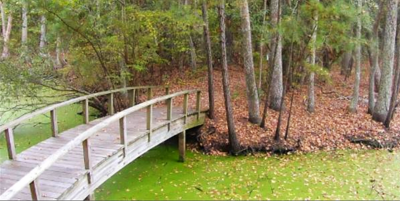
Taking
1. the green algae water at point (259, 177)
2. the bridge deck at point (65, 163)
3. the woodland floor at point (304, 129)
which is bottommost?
the green algae water at point (259, 177)

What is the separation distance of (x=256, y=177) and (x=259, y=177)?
0.20 feet

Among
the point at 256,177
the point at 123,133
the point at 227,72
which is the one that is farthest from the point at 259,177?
the point at 123,133

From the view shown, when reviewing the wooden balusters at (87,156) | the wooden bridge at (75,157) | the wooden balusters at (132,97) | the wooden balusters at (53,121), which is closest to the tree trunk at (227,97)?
the wooden bridge at (75,157)

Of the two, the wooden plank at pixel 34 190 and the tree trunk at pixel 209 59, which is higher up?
the tree trunk at pixel 209 59

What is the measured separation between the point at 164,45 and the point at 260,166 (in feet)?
21.0

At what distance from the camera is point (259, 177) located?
263 inches

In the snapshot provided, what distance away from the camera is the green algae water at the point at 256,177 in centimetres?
586

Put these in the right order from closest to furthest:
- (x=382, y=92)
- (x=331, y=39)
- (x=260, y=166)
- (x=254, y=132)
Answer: (x=260, y=166)
(x=331, y=39)
(x=254, y=132)
(x=382, y=92)

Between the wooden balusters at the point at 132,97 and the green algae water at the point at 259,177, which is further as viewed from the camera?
the wooden balusters at the point at 132,97

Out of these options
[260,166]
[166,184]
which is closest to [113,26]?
[166,184]

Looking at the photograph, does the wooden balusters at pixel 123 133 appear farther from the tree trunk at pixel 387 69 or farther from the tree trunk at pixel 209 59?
the tree trunk at pixel 387 69

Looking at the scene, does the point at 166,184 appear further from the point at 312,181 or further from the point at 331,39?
the point at 331,39

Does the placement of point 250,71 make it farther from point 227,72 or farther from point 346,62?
point 346,62

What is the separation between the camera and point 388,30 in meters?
9.20
